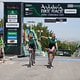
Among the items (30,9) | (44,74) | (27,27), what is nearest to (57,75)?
(44,74)

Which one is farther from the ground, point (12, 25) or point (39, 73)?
point (12, 25)

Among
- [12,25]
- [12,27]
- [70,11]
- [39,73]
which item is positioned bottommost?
[39,73]

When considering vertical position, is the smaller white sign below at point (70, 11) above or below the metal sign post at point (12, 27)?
above

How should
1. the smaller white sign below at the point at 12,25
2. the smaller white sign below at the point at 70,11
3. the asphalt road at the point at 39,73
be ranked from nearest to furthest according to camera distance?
the asphalt road at the point at 39,73 < the smaller white sign below at the point at 70,11 < the smaller white sign below at the point at 12,25

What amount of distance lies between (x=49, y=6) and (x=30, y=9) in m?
1.47

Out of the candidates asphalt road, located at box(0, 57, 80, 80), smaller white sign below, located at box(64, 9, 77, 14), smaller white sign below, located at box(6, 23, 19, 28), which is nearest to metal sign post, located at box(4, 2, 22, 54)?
smaller white sign below, located at box(6, 23, 19, 28)

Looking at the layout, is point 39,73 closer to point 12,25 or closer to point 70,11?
point 12,25

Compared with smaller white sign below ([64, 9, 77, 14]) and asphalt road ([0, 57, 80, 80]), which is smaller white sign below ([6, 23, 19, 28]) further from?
asphalt road ([0, 57, 80, 80])

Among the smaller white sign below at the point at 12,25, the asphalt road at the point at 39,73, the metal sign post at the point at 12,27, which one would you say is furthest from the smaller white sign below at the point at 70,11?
the asphalt road at the point at 39,73

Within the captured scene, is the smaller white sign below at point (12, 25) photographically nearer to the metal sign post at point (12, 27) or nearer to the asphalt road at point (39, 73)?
the metal sign post at point (12, 27)

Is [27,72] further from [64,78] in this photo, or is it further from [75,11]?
[75,11]

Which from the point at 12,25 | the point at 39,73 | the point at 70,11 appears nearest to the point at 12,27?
the point at 12,25

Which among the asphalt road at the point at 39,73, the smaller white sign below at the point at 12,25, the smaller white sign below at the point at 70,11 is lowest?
the asphalt road at the point at 39,73

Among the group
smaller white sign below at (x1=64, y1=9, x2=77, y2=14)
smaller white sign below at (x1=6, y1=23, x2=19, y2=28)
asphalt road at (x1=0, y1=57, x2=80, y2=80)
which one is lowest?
asphalt road at (x1=0, y1=57, x2=80, y2=80)
